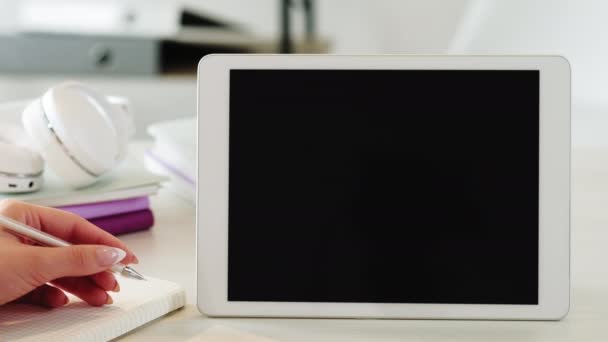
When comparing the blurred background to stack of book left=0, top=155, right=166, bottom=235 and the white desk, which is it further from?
stack of book left=0, top=155, right=166, bottom=235

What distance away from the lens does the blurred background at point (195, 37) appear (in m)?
1.70

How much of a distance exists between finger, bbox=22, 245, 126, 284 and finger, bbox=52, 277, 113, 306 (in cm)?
3

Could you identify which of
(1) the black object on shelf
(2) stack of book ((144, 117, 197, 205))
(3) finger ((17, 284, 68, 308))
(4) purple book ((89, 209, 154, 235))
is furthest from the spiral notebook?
(1) the black object on shelf

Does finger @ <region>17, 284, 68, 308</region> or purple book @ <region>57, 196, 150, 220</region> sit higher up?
purple book @ <region>57, 196, 150, 220</region>

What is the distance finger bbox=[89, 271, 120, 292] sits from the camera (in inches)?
25.8

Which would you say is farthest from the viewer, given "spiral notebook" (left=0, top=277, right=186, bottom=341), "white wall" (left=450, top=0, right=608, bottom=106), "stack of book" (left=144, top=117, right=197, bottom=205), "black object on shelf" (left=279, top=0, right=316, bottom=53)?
"black object on shelf" (left=279, top=0, right=316, bottom=53)

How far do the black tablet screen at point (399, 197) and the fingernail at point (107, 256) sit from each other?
0.09m

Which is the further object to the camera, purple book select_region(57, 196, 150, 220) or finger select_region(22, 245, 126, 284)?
purple book select_region(57, 196, 150, 220)

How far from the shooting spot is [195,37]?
8.46 ft

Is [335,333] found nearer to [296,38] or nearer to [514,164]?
[514,164]

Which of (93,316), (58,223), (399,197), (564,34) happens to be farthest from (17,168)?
(564,34)

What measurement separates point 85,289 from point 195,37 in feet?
6.59

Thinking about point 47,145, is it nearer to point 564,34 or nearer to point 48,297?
point 48,297

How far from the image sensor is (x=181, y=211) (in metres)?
1.06
